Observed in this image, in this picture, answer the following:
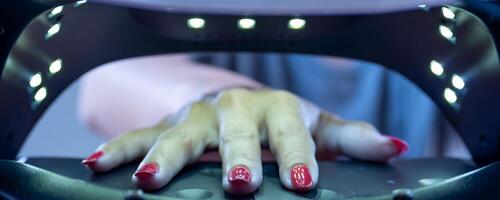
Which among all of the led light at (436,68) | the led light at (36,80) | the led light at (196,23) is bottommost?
the led light at (36,80)

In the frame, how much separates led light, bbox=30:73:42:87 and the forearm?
23 centimetres

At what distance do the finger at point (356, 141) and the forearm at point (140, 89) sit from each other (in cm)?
16

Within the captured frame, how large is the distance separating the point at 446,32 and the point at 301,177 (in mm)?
141

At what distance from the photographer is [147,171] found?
0.37m

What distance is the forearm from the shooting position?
73cm

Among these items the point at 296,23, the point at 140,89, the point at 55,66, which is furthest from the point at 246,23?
the point at 140,89

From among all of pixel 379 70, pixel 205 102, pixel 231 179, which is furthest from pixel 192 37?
pixel 379 70

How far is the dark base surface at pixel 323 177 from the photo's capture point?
37 centimetres

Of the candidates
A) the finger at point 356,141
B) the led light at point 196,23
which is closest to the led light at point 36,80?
the led light at point 196,23

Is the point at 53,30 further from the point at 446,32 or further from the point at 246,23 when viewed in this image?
the point at 446,32

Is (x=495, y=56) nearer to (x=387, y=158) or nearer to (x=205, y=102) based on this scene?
(x=387, y=158)

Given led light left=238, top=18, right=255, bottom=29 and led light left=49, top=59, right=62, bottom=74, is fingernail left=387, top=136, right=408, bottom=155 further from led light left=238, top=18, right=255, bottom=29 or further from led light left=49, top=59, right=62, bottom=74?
led light left=49, top=59, right=62, bottom=74

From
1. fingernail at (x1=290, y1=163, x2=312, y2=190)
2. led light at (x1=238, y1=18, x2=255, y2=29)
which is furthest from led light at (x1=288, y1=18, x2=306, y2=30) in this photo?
fingernail at (x1=290, y1=163, x2=312, y2=190)

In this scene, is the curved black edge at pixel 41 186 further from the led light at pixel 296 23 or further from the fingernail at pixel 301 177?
the led light at pixel 296 23
